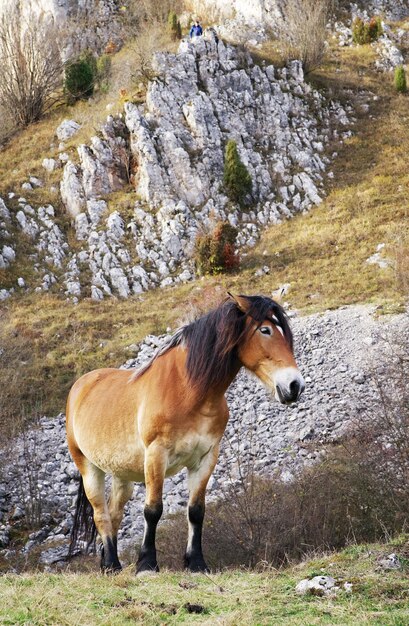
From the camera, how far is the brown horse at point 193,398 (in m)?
5.25

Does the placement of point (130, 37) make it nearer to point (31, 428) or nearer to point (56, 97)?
point (56, 97)

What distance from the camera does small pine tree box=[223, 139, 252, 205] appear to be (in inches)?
1196

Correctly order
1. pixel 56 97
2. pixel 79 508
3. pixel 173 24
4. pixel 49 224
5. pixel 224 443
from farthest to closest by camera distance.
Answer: pixel 173 24 → pixel 56 97 → pixel 49 224 → pixel 224 443 → pixel 79 508

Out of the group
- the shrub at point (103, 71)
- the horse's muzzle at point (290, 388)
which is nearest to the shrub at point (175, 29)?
the shrub at point (103, 71)

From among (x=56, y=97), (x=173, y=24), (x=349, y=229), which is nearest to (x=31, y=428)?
(x=349, y=229)

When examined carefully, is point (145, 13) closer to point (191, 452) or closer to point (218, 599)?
point (191, 452)

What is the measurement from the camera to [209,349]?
5.49 meters

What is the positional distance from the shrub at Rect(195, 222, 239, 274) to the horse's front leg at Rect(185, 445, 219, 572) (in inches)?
803

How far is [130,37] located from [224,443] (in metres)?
44.2

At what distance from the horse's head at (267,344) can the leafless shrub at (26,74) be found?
36834mm

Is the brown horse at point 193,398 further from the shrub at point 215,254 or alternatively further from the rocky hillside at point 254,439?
the shrub at point 215,254

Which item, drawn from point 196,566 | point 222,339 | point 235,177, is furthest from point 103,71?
point 196,566

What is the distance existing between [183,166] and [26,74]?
50.4 ft

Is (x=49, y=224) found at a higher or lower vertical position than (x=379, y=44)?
lower
